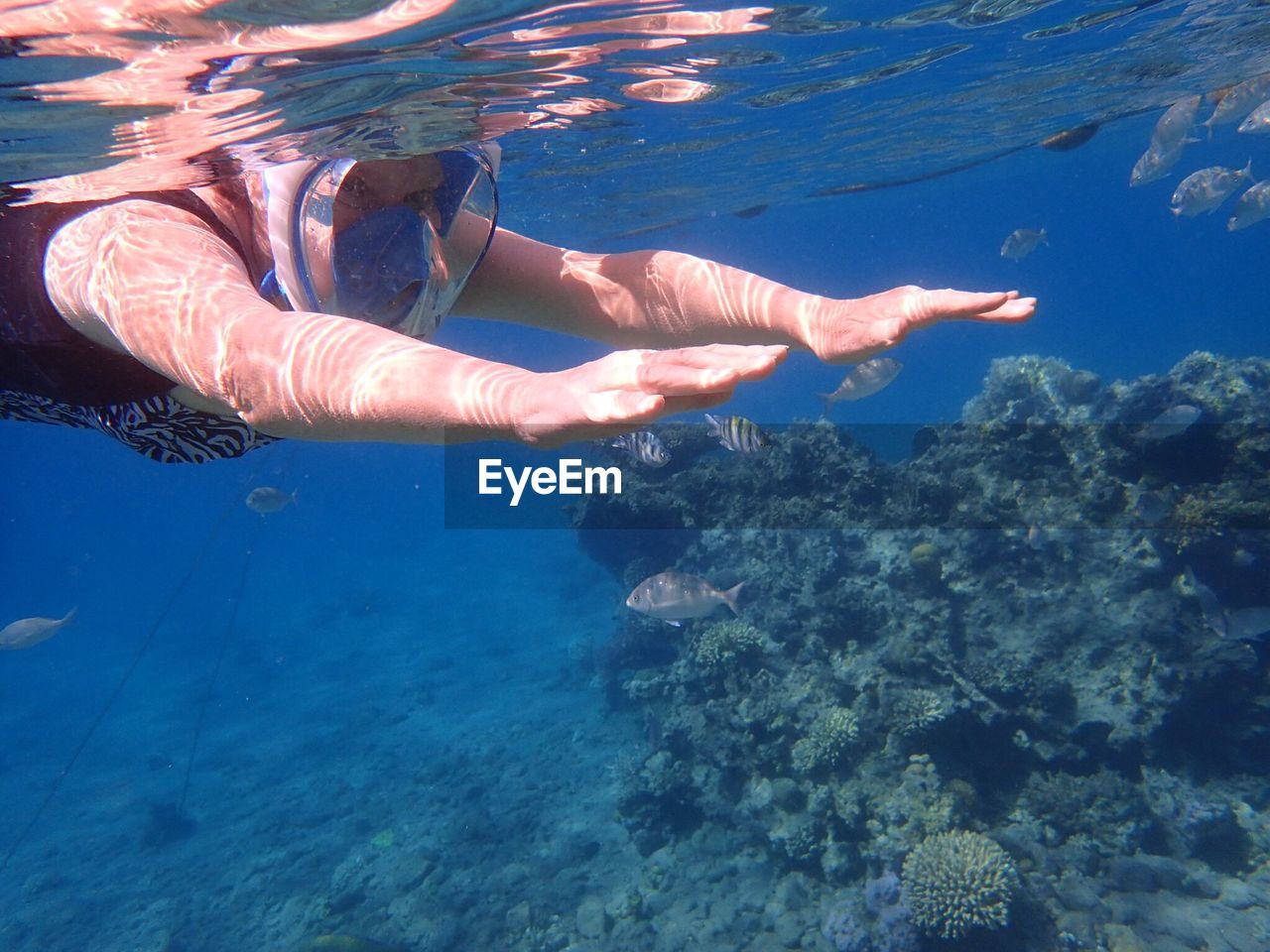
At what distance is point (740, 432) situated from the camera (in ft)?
23.4

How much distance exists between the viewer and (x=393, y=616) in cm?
3144

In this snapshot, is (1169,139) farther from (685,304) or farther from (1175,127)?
(685,304)

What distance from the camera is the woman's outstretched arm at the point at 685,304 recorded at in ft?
7.55

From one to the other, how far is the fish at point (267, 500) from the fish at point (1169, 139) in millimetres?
16848

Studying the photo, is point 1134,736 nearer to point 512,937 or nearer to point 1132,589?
point 1132,589

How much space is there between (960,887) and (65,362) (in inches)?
307

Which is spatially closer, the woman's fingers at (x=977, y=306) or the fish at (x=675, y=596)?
the woman's fingers at (x=977, y=306)

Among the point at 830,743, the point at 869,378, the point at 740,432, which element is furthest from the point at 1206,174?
the point at 830,743

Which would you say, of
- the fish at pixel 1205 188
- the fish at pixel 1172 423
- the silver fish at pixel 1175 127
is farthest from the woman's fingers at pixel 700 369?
the fish at pixel 1205 188

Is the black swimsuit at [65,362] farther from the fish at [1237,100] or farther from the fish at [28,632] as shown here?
the fish at [1237,100]

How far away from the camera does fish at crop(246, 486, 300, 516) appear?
45.4 ft

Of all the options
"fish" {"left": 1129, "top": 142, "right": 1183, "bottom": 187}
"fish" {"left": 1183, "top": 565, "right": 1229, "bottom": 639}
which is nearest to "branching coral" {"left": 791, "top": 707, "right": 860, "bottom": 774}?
"fish" {"left": 1183, "top": 565, "right": 1229, "bottom": 639}

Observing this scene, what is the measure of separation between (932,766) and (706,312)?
22.2 ft

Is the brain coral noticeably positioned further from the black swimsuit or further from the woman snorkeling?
the black swimsuit
